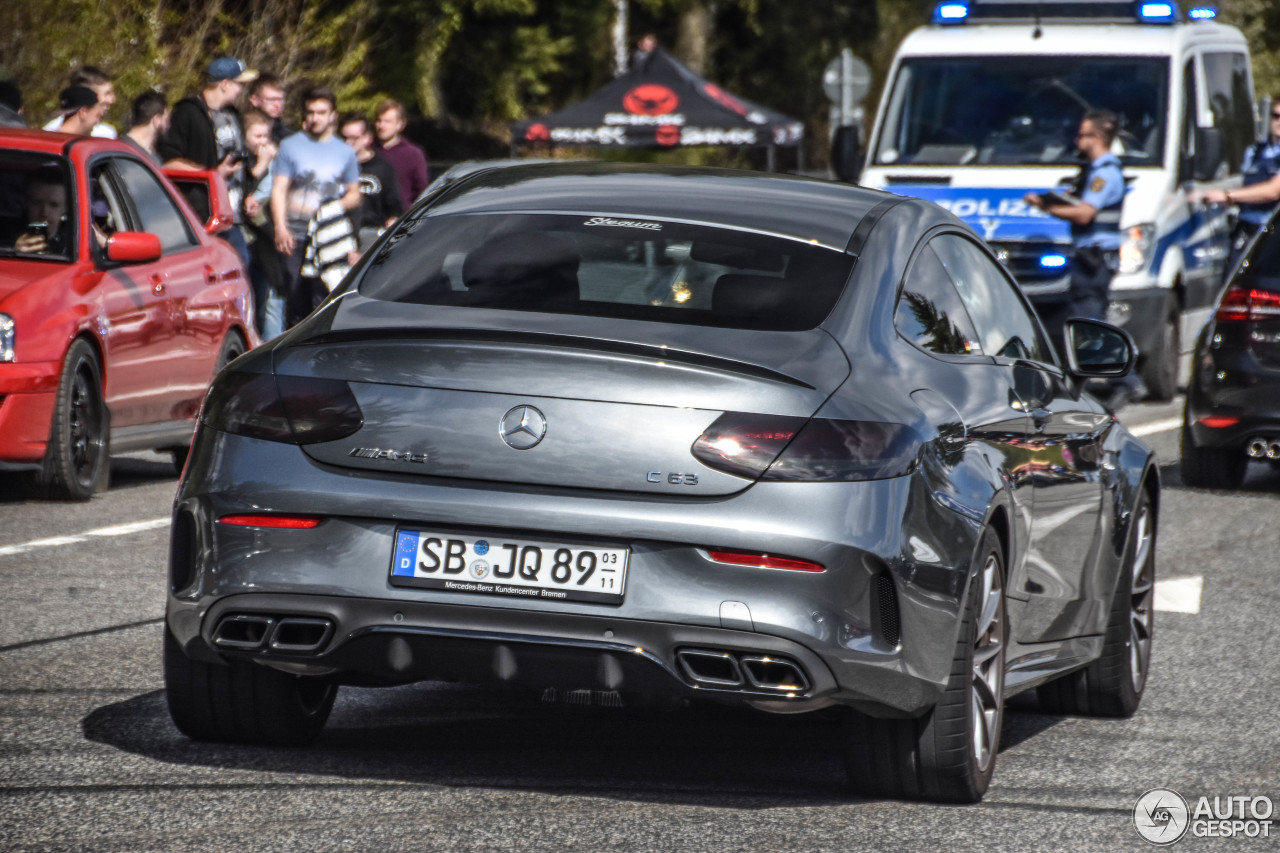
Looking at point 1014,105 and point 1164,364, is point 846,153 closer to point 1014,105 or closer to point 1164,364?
point 1014,105

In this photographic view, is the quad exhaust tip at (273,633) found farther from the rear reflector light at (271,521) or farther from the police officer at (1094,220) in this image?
the police officer at (1094,220)

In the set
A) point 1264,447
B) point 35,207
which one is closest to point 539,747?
point 35,207

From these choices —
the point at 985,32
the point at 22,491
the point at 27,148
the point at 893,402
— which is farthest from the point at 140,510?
the point at 985,32

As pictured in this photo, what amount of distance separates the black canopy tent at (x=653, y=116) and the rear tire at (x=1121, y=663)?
24.0 meters

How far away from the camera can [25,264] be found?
1089cm

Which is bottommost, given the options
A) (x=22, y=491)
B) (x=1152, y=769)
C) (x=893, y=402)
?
(x=22, y=491)

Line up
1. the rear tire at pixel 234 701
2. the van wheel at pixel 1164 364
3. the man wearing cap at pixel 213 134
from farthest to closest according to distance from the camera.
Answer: the van wheel at pixel 1164 364 → the man wearing cap at pixel 213 134 → the rear tire at pixel 234 701

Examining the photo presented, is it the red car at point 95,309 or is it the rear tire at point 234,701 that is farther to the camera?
the red car at point 95,309

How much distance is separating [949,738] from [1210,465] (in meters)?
7.92

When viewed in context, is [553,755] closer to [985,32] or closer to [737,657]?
[737,657]

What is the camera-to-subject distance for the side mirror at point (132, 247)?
1099 cm

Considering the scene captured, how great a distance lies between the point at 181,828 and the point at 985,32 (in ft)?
44.7

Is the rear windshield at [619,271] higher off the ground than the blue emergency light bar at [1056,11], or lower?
higher

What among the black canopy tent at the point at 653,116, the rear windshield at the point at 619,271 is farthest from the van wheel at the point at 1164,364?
the black canopy tent at the point at 653,116
